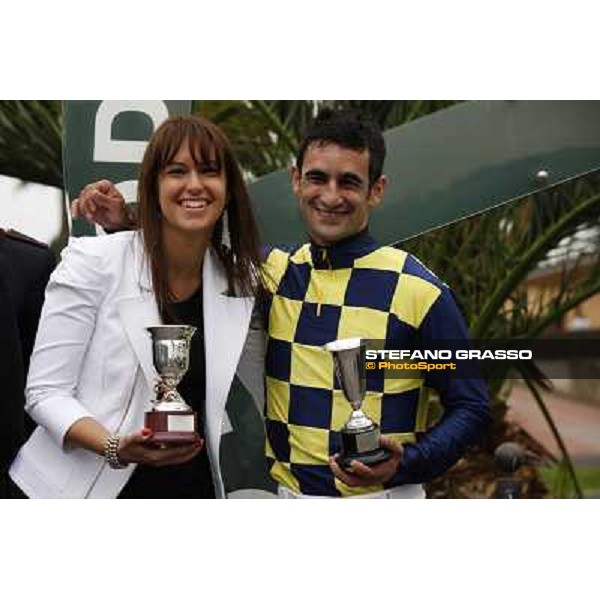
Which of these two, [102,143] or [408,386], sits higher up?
[102,143]

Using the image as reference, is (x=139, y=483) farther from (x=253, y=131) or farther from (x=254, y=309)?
(x=253, y=131)

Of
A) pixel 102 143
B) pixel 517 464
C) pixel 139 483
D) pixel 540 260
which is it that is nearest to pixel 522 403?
pixel 517 464

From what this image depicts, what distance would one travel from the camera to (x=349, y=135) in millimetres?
2994

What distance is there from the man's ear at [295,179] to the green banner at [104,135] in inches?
12.3

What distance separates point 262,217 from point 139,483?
75 centimetres

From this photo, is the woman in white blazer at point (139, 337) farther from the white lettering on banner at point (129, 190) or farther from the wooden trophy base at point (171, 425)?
the white lettering on banner at point (129, 190)

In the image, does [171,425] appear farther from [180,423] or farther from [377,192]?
[377,192]

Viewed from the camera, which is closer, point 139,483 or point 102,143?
point 139,483

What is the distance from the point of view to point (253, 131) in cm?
304

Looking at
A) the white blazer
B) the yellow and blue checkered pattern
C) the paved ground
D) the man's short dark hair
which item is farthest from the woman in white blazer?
the paved ground

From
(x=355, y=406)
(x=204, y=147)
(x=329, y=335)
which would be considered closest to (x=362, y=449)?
(x=355, y=406)

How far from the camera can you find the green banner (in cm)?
304

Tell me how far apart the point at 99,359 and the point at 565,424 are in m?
1.25

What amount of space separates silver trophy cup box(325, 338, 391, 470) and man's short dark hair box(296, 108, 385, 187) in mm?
442
